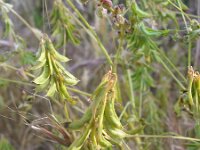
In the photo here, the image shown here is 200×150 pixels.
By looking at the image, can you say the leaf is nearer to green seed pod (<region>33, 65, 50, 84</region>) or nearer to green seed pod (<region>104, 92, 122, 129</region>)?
green seed pod (<region>33, 65, 50, 84</region>)

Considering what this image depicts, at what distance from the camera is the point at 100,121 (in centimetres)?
77

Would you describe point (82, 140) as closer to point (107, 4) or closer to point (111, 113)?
point (111, 113)

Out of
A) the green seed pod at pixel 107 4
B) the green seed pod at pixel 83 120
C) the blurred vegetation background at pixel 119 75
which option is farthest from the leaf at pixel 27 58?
the green seed pod at pixel 83 120

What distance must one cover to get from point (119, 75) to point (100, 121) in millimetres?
1074

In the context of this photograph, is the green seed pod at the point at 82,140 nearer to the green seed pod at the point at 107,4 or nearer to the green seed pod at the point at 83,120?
the green seed pod at the point at 83,120

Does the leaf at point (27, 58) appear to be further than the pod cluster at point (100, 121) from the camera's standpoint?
Yes

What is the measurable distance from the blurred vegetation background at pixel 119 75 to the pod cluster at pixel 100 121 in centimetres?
20

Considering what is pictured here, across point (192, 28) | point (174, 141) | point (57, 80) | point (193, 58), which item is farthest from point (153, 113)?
point (57, 80)

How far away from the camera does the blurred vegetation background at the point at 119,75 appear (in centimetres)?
118

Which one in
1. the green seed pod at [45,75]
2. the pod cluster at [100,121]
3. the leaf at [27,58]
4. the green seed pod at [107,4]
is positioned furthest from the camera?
the leaf at [27,58]

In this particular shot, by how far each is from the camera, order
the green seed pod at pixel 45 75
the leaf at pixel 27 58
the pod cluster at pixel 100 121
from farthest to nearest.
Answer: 1. the leaf at pixel 27 58
2. the green seed pod at pixel 45 75
3. the pod cluster at pixel 100 121

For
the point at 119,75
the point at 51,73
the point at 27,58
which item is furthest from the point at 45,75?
the point at 119,75

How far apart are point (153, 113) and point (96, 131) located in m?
0.68

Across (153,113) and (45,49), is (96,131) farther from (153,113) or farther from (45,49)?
(153,113)
